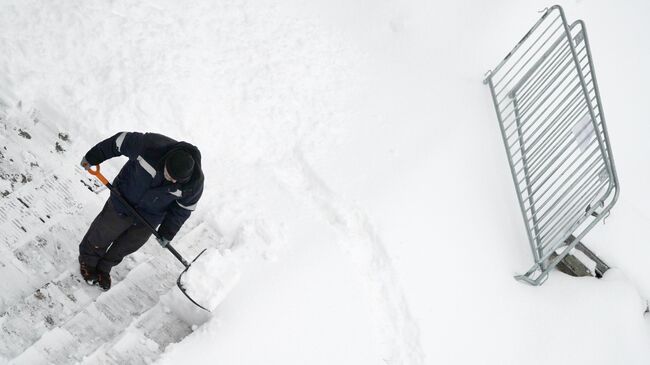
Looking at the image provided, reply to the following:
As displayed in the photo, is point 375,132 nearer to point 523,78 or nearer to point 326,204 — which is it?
point 326,204

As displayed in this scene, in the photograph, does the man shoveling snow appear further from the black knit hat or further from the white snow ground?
the white snow ground

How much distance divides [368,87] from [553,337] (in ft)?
9.79

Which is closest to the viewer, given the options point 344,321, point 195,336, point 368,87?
point 195,336

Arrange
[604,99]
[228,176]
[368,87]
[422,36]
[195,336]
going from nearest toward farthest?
[195,336] → [228,176] → [368,87] → [422,36] → [604,99]

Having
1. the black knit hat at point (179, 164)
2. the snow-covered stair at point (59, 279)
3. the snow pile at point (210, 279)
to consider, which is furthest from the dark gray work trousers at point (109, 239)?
the black knit hat at point (179, 164)

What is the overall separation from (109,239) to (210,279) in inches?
30.2

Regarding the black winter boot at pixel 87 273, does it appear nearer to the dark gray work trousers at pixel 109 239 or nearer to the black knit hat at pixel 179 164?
the dark gray work trousers at pixel 109 239

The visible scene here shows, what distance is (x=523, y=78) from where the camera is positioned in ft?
16.9

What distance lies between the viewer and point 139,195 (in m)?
3.02

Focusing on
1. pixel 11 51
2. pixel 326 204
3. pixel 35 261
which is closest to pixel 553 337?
pixel 326 204

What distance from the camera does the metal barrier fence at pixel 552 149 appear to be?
4.12 meters

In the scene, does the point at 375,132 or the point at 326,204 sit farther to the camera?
the point at 375,132

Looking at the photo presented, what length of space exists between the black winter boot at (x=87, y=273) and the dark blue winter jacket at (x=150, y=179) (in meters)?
0.57

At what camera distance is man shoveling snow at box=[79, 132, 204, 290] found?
2.83 metres
